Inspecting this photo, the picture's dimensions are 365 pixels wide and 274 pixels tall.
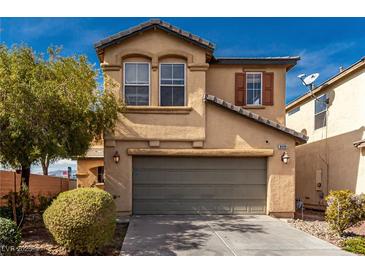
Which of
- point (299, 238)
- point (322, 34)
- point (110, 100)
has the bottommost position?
point (299, 238)

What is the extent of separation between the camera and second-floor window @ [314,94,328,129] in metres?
15.4

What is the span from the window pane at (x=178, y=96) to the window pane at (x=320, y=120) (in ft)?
24.7

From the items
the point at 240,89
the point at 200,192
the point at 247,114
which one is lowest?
the point at 200,192

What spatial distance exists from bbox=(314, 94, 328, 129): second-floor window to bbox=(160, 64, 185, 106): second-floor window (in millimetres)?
7419

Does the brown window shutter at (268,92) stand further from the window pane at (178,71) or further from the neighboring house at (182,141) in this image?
the window pane at (178,71)

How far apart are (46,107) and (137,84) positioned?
174 inches

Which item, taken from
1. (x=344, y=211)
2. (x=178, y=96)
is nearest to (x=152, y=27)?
(x=178, y=96)

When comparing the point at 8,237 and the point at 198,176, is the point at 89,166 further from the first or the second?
the point at 8,237

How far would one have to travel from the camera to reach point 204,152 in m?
11.9

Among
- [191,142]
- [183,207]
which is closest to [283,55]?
[191,142]

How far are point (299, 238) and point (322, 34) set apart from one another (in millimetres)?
6861

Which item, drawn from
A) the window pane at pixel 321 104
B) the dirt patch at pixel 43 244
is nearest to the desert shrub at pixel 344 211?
the dirt patch at pixel 43 244
